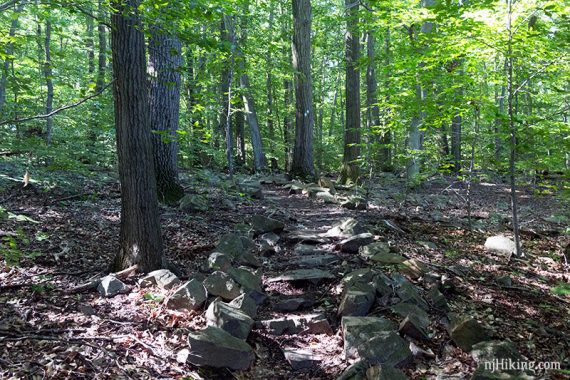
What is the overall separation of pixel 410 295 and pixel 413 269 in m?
0.78

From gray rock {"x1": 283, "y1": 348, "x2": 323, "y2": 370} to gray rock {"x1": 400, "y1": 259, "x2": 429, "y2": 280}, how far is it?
1948mm

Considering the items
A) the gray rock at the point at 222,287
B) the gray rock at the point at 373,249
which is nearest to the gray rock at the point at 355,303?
the gray rock at the point at 222,287

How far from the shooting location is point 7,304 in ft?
12.3

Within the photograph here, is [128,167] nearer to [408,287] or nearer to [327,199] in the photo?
[408,287]

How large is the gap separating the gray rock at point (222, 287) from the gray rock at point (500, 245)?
4.61 meters

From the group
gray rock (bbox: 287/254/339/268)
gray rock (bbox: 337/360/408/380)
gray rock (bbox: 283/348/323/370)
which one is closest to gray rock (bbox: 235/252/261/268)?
gray rock (bbox: 287/254/339/268)

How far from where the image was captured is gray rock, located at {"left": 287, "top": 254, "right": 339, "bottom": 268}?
17.4 ft

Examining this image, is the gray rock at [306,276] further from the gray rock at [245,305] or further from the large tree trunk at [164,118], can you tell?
the large tree trunk at [164,118]

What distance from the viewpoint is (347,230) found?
646 centimetres

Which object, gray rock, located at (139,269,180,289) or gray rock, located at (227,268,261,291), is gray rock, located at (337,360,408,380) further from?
gray rock, located at (139,269,180,289)

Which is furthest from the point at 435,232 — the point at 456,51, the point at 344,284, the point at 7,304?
the point at 7,304

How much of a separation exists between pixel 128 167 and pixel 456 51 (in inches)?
212

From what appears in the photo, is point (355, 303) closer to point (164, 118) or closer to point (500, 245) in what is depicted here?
point (500, 245)

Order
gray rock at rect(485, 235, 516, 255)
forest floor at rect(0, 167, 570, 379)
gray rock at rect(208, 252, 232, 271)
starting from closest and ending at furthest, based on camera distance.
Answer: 1. forest floor at rect(0, 167, 570, 379)
2. gray rock at rect(208, 252, 232, 271)
3. gray rock at rect(485, 235, 516, 255)
